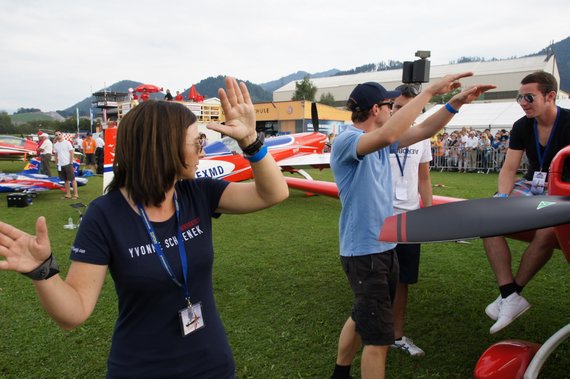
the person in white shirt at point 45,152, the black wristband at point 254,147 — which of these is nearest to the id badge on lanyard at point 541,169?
the black wristband at point 254,147

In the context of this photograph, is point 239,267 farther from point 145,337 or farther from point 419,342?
point 145,337

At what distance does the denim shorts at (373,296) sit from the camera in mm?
2387

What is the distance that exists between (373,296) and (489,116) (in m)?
23.8

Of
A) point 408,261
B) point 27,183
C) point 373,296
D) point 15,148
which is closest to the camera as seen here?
point 373,296

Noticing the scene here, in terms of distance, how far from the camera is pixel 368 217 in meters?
2.50

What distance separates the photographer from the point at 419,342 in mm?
3479

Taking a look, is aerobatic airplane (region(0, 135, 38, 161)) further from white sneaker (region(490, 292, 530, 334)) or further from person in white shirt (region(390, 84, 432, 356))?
white sneaker (region(490, 292, 530, 334))

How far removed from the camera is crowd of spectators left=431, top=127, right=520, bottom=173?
18.2 meters

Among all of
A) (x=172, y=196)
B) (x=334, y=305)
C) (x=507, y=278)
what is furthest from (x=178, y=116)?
(x=334, y=305)

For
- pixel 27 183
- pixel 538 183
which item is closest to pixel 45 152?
pixel 27 183

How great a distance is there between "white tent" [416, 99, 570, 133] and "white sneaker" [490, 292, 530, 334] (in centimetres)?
1988

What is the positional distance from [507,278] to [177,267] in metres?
2.17

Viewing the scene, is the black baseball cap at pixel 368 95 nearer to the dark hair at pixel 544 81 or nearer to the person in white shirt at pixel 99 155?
the dark hair at pixel 544 81

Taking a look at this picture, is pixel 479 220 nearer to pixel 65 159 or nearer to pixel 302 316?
pixel 302 316
